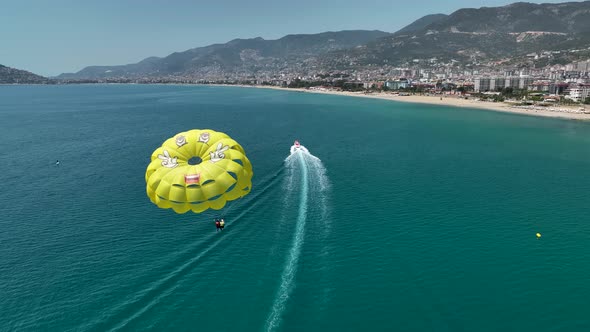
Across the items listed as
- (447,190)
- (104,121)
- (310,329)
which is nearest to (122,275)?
(310,329)

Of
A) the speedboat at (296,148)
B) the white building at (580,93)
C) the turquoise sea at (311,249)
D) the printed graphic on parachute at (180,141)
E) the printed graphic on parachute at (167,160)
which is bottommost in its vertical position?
the turquoise sea at (311,249)

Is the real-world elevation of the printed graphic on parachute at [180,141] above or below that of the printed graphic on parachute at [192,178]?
above

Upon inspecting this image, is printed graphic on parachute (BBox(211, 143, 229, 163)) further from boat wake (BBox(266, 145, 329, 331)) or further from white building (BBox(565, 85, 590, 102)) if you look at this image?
white building (BBox(565, 85, 590, 102))

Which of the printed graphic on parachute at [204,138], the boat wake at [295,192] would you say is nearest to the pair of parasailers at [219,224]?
the boat wake at [295,192]

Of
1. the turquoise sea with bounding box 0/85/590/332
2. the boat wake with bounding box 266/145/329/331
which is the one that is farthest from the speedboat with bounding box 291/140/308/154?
the turquoise sea with bounding box 0/85/590/332

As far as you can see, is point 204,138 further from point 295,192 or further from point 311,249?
point 295,192

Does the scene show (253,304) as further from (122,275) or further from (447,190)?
(447,190)

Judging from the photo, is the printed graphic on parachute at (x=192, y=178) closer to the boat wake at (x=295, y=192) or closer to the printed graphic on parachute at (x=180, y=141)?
the printed graphic on parachute at (x=180, y=141)
